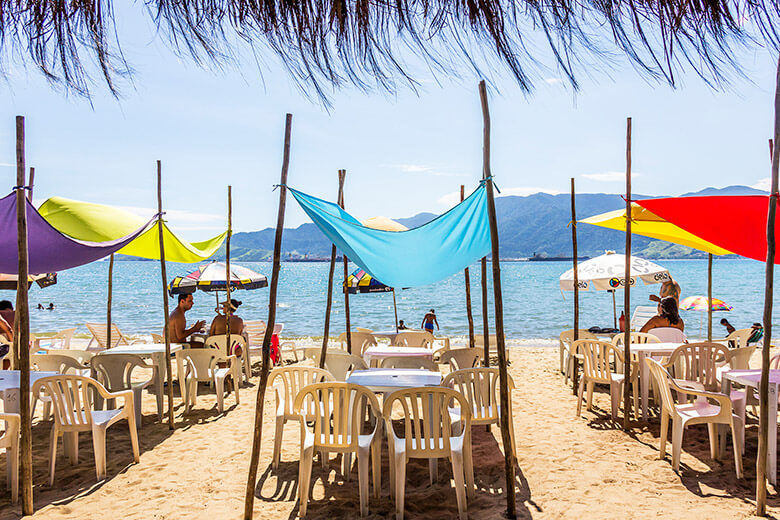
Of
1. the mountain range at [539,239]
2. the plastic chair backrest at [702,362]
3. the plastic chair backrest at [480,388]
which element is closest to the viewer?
the plastic chair backrest at [480,388]

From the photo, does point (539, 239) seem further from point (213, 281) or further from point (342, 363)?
point (342, 363)

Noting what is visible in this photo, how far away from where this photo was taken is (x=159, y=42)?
99 cm

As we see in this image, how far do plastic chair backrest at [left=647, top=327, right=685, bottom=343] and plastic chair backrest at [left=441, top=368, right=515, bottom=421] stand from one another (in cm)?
290

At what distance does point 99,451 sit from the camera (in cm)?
375

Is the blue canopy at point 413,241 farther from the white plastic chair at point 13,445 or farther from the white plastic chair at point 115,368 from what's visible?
the white plastic chair at point 13,445

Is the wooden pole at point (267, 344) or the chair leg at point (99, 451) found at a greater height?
the wooden pole at point (267, 344)

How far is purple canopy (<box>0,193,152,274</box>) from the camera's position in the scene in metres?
4.13

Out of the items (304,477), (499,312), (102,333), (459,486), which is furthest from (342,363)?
(102,333)

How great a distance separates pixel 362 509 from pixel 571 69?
2.87 m

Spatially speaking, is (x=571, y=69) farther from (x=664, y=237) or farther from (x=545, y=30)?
(x=664, y=237)

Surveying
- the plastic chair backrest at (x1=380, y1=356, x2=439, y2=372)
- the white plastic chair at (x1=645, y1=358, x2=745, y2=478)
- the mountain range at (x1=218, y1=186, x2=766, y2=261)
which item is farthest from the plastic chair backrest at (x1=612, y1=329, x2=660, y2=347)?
the mountain range at (x1=218, y1=186, x2=766, y2=261)

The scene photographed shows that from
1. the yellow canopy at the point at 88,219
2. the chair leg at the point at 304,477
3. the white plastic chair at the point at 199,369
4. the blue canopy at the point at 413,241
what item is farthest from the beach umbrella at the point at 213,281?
the chair leg at the point at 304,477

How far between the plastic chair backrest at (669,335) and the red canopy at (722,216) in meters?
1.79

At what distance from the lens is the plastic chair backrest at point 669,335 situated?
592cm
